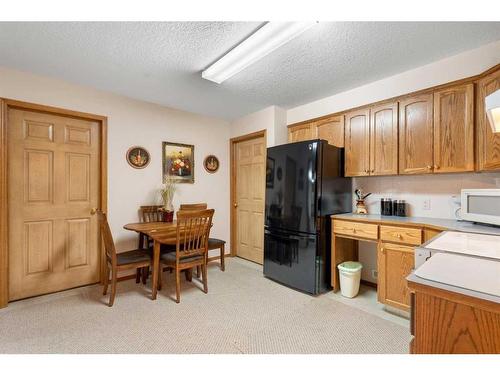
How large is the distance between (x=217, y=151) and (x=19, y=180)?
2450mm

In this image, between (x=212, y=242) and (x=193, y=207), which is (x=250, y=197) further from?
(x=212, y=242)

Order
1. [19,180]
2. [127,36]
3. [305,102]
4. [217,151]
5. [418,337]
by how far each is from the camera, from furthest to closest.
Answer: [217,151], [305,102], [19,180], [127,36], [418,337]

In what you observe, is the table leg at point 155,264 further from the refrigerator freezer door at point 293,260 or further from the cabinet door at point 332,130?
the cabinet door at point 332,130

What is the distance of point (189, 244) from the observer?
8.67 feet

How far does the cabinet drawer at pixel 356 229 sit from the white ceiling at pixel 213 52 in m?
1.53

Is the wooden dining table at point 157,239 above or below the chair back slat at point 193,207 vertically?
below

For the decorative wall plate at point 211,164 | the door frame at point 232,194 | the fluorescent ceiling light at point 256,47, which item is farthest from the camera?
the door frame at point 232,194

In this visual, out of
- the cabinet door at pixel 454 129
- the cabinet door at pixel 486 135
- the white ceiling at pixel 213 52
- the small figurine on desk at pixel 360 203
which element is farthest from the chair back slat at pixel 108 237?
the cabinet door at pixel 486 135

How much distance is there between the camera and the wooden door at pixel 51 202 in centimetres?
249

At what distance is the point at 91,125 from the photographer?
2926mm

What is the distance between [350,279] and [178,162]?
2.71 meters
